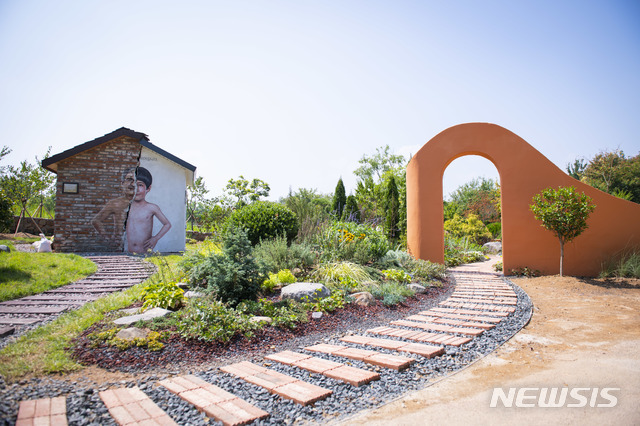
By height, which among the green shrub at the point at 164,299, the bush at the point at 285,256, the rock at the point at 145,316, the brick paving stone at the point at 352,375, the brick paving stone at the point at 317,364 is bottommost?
the brick paving stone at the point at 317,364

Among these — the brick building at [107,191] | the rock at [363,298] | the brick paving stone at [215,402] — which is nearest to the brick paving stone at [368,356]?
the brick paving stone at [215,402]

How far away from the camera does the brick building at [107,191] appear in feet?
30.7

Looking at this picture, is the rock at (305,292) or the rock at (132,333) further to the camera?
the rock at (305,292)

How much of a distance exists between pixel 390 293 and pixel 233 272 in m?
2.28

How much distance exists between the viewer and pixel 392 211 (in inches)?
438

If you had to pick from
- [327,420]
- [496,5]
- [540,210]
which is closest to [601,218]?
[540,210]

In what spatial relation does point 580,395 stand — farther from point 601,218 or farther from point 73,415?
point 601,218

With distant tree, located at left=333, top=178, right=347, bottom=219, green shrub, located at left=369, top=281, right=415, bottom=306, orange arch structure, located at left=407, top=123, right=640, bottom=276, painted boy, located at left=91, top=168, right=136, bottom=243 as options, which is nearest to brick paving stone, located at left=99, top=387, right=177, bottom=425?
green shrub, located at left=369, top=281, right=415, bottom=306

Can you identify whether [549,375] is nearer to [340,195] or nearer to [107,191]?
[107,191]

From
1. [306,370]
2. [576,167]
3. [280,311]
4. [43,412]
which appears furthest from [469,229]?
[576,167]

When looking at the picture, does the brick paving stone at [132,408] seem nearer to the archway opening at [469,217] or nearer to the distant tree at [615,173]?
the archway opening at [469,217]

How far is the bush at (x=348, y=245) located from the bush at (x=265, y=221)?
681mm

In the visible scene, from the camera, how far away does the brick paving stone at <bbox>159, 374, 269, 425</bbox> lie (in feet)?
6.02

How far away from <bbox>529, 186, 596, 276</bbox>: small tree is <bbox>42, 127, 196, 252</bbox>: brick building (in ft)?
30.7
